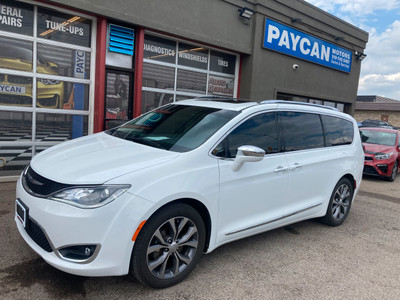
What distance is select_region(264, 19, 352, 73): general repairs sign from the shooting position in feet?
33.4

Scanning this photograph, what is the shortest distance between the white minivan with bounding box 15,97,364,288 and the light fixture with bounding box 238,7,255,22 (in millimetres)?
5740

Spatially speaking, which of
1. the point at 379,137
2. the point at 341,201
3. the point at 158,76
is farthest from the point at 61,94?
the point at 379,137

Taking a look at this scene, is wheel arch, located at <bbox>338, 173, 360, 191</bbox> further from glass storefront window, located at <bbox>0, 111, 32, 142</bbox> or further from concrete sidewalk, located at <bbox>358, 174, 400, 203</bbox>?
glass storefront window, located at <bbox>0, 111, 32, 142</bbox>

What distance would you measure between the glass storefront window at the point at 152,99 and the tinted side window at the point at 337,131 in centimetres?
477

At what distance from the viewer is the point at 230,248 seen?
378 centimetres

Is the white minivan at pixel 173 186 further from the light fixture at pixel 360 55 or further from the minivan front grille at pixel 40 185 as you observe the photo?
the light fixture at pixel 360 55

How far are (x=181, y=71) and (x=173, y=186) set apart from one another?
659 centimetres

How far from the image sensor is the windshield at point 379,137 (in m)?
9.69

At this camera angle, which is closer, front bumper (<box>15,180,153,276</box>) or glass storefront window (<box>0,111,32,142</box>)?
front bumper (<box>15,180,153,276</box>)

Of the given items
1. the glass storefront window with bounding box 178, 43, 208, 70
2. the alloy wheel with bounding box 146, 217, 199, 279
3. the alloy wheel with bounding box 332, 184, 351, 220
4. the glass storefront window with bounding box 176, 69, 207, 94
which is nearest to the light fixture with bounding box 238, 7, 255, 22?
the glass storefront window with bounding box 178, 43, 208, 70

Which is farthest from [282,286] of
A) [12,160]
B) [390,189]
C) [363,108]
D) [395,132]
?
[363,108]

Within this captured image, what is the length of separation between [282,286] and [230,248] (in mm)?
850

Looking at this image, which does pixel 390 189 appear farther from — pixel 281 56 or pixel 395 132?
pixel 281 56

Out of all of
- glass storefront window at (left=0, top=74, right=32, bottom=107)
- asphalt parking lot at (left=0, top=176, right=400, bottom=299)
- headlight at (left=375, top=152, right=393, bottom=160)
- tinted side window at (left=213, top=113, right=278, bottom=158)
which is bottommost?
asphalt parking lot at (left=0, top=176, right=400, bottom=299)
